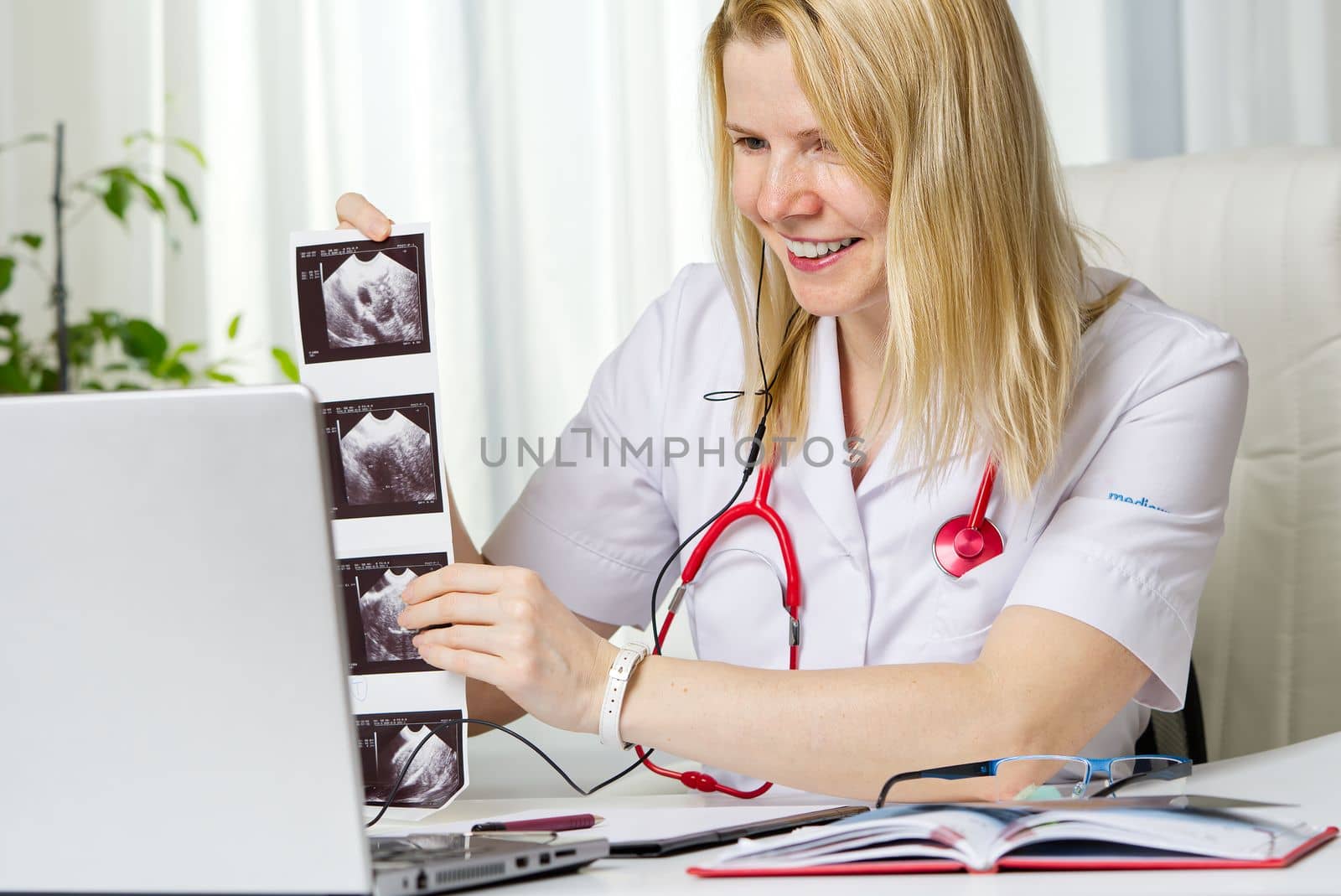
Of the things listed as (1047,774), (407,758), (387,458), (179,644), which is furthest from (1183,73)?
(179,644)

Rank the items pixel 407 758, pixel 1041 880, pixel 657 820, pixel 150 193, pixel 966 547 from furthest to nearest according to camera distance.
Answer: pixel 150 193
pixel 966 547
pixel 407 758
pixel 657 820
pixel 1041 880

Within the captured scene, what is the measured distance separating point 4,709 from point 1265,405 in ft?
4.47

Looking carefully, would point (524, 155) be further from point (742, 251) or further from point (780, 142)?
point (780, 142)

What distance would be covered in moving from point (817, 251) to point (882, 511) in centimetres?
26

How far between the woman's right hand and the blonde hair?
14.8 inches

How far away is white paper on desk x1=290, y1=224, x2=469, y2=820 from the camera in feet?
3.41

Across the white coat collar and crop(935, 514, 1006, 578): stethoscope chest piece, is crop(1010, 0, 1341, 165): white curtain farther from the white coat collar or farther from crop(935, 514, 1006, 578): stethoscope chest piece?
crop(935, 514, 1006, 578): stethoscope chest piece

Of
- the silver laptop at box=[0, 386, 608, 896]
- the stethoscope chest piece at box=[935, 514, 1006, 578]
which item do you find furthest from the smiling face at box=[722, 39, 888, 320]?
the silver laptop at box=[0, 386, 608, 896]

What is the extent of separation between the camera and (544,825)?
35.1 inches

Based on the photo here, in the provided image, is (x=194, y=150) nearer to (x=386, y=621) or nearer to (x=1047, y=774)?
(x=386, y=621)

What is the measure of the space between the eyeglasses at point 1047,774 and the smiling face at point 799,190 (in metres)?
0.45

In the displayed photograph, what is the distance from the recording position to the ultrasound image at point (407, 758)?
103 centimetres

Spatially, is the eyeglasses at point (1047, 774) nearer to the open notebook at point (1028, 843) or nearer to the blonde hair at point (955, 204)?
the open notebook at point (1028, 843)

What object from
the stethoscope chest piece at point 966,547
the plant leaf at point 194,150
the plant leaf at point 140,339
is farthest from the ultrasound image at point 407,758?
the plant leaf at point 194,150
